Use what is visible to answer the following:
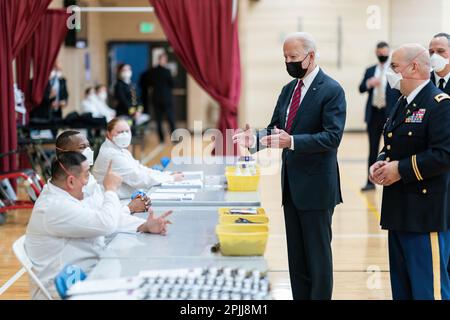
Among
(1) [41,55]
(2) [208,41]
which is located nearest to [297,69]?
(2) [208,41]

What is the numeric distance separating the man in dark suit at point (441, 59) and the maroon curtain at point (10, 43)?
503 cm

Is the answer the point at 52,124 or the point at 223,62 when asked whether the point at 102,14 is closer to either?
the point at 52,124

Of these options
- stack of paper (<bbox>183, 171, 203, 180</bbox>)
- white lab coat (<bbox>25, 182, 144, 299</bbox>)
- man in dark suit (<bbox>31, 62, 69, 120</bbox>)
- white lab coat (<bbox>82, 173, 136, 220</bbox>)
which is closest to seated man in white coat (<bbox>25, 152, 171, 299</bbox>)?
white lab coat (<bbox>25, 182, 144, 299</bbox>)

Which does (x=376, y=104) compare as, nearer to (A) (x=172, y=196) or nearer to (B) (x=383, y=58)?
(B) (x=383, y=58)

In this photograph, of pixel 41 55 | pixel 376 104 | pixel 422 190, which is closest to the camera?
pixel 422 190

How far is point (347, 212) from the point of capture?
8133 mm

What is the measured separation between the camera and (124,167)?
5746mm

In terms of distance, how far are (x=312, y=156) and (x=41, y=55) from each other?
7.25m

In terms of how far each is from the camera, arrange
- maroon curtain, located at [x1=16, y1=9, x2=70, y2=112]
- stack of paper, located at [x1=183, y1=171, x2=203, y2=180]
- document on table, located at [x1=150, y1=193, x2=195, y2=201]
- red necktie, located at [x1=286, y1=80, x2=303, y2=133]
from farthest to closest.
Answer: maroon curtain, located at [x1=16, y1=9, x2=70, y2=112], stack of paper, located at [x1=183, y1=171, x2=203, y2=180], document on table, located at [x1=150, y1=193, x2=195, y2=201], red necktie, located at [x1=286, y1=80, x2=303, y2=133]

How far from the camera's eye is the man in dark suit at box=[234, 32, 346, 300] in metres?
3.97

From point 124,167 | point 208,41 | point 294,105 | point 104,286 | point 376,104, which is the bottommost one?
point 104,286

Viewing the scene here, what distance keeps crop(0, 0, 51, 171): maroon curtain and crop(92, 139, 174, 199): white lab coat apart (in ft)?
8.99

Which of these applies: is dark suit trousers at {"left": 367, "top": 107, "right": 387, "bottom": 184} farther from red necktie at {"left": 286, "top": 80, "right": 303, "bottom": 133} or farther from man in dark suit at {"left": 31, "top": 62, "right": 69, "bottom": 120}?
red necktie at {"left": 286, "top": 80, "right": 303, "bottom": 133}

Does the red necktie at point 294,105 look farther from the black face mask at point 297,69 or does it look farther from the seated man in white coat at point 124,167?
the seated man in white coat at point 124,167
